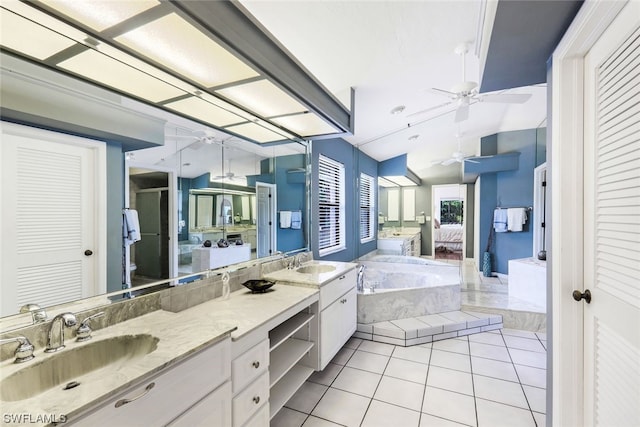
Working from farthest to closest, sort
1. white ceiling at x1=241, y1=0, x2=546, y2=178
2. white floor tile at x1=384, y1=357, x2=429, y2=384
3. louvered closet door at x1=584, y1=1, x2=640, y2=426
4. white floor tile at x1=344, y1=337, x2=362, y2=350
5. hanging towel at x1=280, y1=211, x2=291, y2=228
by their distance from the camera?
hanging towel at x1=280, y1=211, x2=291, y2=228 → white floor tile at x1=344, y1=337, x2=362, y2=350 → white floor tile at x1=384, y1=357, x2=429, y2=384 → white ceiling at x1=241, y1=0, x2=546, y2=178 → louvered closet door at x1=584, y1=1, x2=640, y2=426

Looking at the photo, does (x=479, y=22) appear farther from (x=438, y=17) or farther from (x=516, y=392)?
(x=516, y=392)

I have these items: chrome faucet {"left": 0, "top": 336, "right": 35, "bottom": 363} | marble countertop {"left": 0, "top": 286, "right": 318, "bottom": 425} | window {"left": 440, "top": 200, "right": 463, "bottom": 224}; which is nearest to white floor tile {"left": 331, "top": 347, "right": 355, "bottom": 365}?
marble countertop {"left": 0, "top": 286, "right": 318, "bottom": 425}

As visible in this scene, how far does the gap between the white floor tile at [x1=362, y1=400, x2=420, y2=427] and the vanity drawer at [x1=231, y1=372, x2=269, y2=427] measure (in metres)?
0.77

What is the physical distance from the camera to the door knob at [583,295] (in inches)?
49.8

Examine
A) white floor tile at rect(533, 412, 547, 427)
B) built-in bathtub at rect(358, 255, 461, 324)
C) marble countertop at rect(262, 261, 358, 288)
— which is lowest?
white floor tile at rect(533, 412, 547, 427)

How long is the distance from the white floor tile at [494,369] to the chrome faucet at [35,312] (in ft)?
9.39

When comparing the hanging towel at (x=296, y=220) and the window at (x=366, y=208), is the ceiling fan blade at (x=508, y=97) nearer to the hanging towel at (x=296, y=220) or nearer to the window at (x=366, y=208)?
the hanging towel at (x=296, y=220)

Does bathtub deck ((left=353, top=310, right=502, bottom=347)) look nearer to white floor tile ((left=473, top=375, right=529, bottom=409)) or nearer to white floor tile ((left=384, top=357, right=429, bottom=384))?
white floor tile ((left=384, top=357, right=429, bottom=384))

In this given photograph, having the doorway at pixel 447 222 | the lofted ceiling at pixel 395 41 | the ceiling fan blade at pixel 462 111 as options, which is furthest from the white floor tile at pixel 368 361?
the doorway at pixel 447 222

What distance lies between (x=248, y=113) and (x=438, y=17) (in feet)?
4.74

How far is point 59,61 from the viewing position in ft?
3.84

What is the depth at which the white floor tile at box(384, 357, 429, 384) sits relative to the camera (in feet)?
7.34

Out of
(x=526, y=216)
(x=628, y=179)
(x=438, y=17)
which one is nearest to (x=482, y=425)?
(x=628, y=179)

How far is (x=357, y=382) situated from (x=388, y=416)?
0.42m
